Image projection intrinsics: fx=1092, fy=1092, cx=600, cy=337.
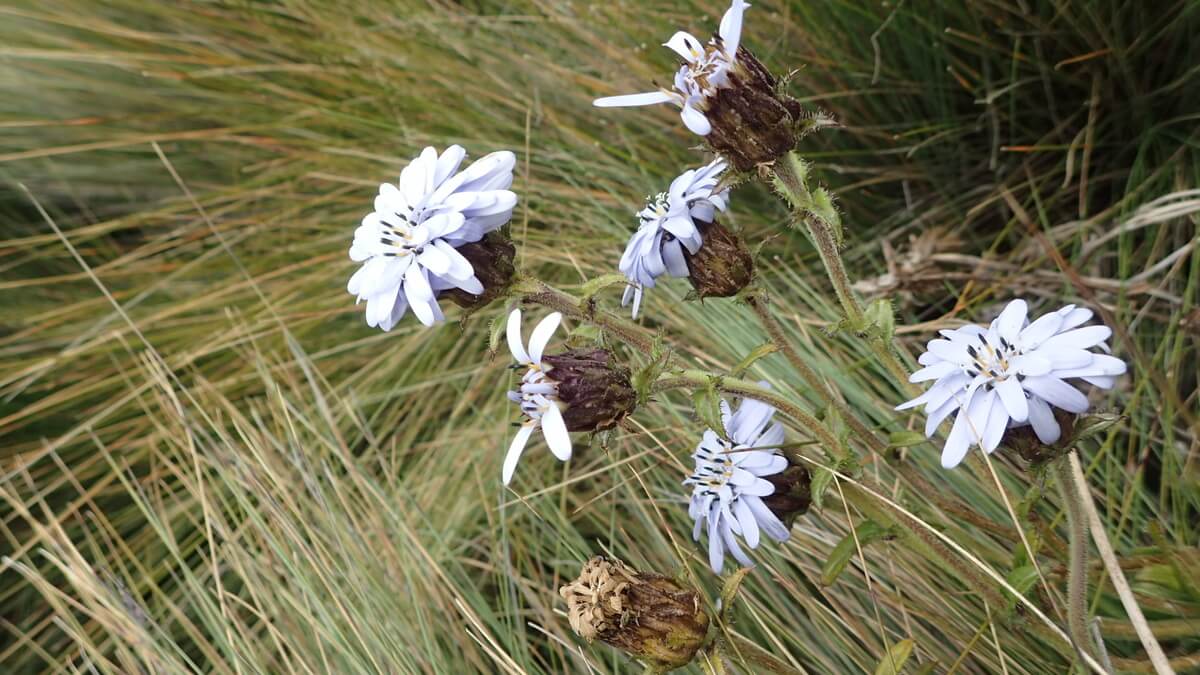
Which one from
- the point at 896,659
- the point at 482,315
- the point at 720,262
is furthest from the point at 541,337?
the point at 482,315

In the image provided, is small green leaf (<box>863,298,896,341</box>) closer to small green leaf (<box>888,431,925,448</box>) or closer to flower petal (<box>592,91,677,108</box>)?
small green leaf (<box>888,431,925,448</box>)

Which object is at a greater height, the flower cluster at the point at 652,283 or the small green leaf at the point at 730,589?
the flower cluster at the point at 652,283

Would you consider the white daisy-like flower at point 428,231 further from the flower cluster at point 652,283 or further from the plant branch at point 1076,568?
the plant branch at point 1076,568

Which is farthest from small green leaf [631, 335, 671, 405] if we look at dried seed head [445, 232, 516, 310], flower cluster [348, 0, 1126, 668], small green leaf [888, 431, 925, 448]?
small green leaf [888, 431, 925, 448]

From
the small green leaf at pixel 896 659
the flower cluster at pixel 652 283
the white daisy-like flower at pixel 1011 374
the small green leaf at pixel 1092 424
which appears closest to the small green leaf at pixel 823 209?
the flower cluster at pixel 652 283

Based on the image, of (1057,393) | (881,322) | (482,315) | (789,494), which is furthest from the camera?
(482,315)

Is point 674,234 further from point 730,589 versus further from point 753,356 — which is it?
point 730,589
